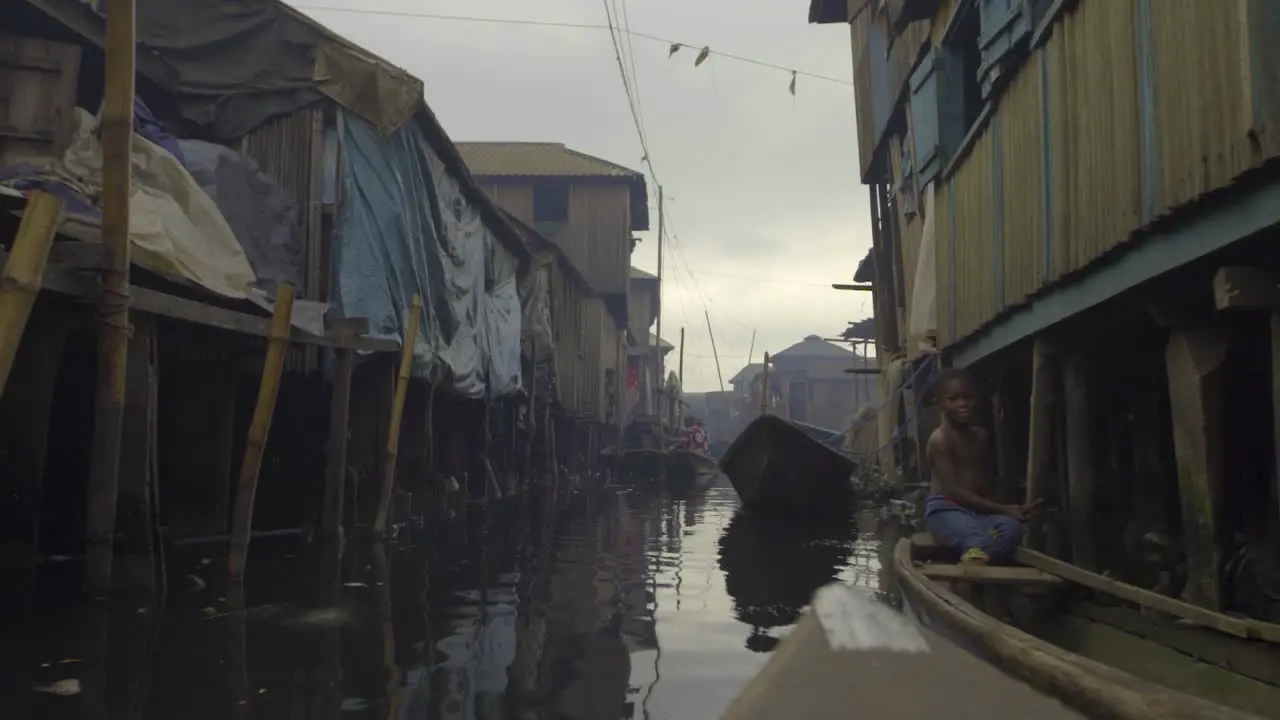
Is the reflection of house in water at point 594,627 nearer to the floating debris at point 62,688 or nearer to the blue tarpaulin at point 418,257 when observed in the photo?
the floating debris at point 62,688

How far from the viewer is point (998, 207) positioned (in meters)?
7.11

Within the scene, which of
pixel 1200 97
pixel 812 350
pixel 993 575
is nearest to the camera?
pixel 1200 97

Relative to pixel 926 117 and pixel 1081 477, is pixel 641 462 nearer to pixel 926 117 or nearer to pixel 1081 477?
pixel 926 117

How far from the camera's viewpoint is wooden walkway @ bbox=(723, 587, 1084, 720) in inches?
68.2

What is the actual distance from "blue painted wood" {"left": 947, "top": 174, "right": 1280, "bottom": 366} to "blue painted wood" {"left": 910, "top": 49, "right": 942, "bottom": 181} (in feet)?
10.5

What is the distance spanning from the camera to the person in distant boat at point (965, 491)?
18.2 ft

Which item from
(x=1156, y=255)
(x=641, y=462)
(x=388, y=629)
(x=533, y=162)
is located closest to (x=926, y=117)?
(x=1156, y=255)

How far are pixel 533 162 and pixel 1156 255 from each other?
2496cm

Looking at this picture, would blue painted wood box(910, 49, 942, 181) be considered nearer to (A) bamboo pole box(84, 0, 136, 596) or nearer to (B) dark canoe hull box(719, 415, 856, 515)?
(B) dark canoe hull box(719, 415, 856, 515)

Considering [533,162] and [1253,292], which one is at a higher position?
[533,162]

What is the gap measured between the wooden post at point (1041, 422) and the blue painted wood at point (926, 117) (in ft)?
12.7

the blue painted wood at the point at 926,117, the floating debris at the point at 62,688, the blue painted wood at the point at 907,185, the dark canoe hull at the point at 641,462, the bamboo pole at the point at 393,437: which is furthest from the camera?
the dark canoe hull at the point at 641,462

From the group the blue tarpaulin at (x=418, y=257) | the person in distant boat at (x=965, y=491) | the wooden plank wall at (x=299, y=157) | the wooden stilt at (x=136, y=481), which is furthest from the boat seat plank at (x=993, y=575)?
the wooden plank wall at (x=299, y=157)

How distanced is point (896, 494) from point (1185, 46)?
9.99 m
